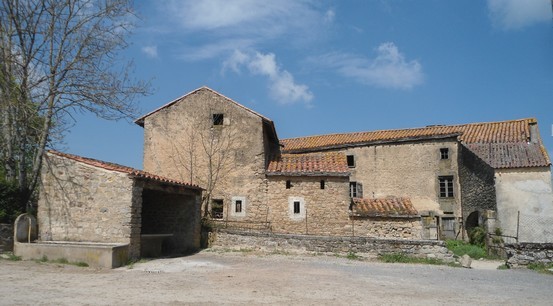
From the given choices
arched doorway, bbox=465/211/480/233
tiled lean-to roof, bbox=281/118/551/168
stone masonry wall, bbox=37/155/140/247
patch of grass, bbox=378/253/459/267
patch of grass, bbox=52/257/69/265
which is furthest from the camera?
arched doorway, bbox=465/211/480/233

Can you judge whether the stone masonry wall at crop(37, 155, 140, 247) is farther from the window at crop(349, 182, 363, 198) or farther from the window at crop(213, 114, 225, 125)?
the window at crop(349, 182, 363, 198)

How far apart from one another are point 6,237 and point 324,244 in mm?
10410

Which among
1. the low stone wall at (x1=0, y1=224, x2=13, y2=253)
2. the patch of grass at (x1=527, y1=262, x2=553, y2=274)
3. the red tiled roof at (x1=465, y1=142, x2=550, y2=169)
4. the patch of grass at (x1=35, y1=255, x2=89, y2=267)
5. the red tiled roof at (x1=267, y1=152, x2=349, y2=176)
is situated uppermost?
the red tiled roof at (x1=465, y1=142, x2=550, y2=169)

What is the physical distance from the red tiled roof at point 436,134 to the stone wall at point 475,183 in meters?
1.57

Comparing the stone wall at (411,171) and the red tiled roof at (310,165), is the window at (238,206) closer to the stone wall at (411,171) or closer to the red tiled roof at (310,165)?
the red tiled roof at (310,165)

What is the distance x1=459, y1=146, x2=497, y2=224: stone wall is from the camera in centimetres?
2178

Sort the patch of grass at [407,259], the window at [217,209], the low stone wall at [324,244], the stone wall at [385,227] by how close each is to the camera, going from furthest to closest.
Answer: the window at [217,209] < the stone wall at [385,227] < the low stone wall at [324,244] < the patch of grass at [407,259]

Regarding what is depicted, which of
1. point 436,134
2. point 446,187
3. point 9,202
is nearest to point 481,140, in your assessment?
point 436,134

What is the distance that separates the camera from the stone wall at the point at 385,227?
1777 centimetres

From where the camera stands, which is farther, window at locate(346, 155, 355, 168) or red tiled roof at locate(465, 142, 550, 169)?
window at locate(346, 155, 355, 168)

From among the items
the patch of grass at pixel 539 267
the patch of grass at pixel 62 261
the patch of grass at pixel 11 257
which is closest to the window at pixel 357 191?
the patch of grass at pixel 539 267

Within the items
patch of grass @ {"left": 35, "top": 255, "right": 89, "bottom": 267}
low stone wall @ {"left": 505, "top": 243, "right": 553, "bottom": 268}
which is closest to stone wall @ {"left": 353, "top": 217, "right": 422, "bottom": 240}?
low stone wall @ {"left": 505, "top": 243, "right": 553, "bottom": 268}

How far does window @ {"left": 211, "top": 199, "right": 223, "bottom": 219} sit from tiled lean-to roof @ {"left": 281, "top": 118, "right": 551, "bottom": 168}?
11.0 m

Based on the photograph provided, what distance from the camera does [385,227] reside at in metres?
18.0
